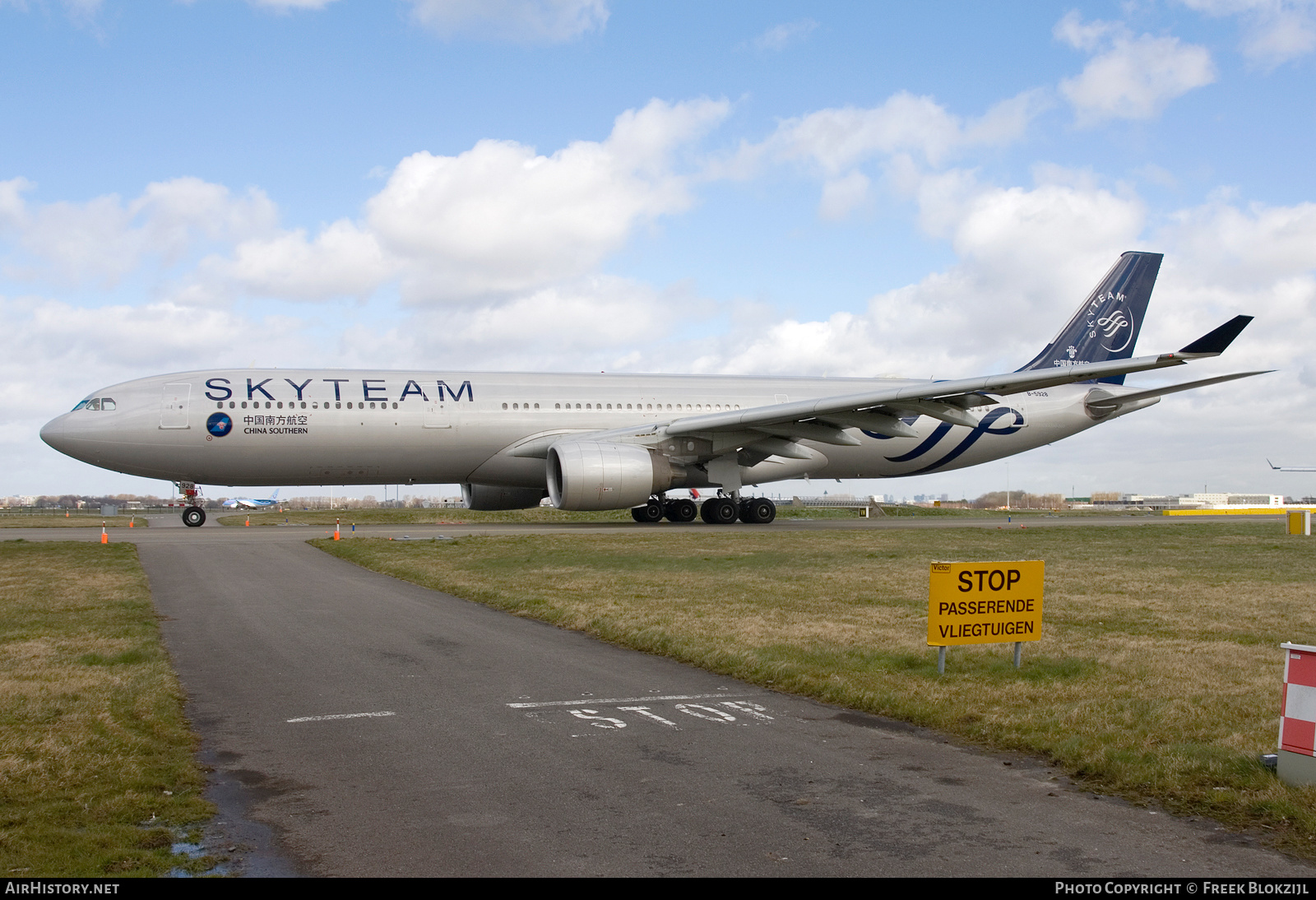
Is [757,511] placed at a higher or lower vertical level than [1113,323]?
lower

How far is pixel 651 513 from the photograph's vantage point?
2852 cm

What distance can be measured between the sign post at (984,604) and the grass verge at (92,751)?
209 inches

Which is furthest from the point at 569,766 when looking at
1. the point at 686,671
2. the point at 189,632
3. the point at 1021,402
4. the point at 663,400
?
the point at 1021,402

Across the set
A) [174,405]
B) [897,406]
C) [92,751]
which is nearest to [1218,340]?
[897,406]

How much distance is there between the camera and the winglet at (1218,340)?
1892cm

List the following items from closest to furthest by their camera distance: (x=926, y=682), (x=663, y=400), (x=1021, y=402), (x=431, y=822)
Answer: (x=431, y=822), (x=926, y=682), (x=663, y=400), (x=1021, y=402)

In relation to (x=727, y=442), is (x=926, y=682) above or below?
below

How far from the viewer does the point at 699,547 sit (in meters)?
19.6

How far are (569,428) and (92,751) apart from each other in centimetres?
2154

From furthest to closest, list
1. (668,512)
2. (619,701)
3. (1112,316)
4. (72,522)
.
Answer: (72,522) → (1112,316) → (668,512) → (619,701)

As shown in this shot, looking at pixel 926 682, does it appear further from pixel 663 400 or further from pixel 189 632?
pixel 663 400

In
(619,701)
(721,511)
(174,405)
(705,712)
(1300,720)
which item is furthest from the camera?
(721,511)

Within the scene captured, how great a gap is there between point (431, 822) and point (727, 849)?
1.38 metres

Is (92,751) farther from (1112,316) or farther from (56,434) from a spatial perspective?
(1112,316)
